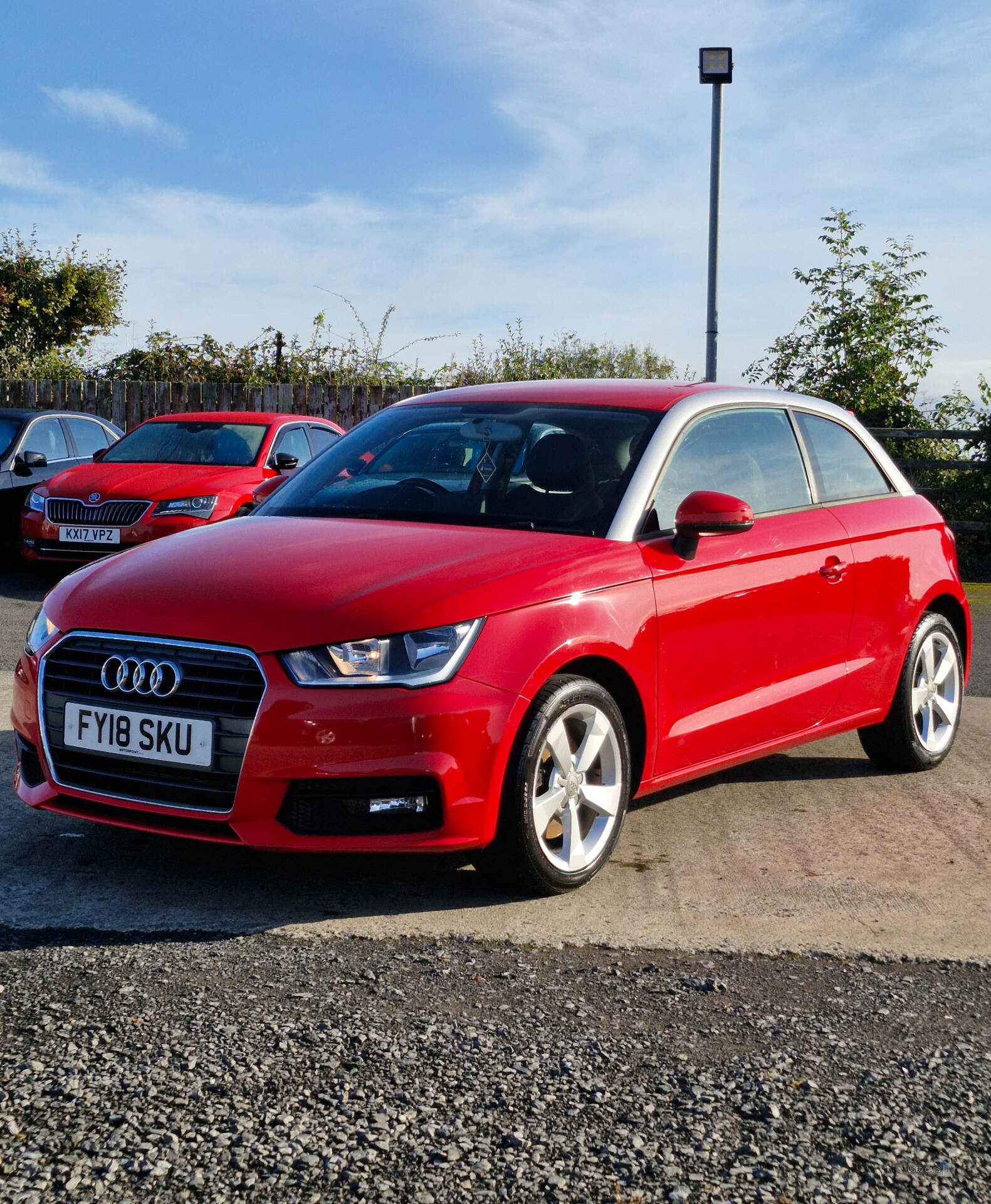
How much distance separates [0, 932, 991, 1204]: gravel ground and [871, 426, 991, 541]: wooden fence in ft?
44.5

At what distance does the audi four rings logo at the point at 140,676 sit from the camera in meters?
3.95

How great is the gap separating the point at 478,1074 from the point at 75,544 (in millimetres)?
9609

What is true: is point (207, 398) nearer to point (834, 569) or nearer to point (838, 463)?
point (838, 463)

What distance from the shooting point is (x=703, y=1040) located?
3238 mm

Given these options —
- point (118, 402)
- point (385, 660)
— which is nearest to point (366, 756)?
point (385, 660)

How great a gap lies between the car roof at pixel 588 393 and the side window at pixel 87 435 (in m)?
9.30

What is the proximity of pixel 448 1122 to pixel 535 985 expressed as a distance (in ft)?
2.66

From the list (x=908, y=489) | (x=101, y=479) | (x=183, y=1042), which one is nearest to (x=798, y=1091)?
(x=183, y=1042)

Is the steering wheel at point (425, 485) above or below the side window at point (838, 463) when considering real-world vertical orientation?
below

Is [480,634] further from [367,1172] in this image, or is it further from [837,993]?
[367,1172]

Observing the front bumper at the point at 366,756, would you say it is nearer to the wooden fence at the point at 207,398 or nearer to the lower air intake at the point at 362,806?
the lower air intake at the point at 362,806

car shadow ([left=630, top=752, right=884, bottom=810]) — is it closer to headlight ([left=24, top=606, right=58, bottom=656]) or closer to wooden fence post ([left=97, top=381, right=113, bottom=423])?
headlight ([left=24, top=606, right=58, bottom=656])

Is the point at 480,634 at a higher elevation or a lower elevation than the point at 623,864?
higher

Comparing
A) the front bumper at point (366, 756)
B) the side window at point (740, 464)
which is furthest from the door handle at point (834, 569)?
the front bumper at point (366, 756)
